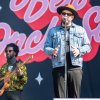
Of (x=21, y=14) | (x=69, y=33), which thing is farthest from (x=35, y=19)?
(x=69, y=33)

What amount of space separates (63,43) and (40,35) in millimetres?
1208

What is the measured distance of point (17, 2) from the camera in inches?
308

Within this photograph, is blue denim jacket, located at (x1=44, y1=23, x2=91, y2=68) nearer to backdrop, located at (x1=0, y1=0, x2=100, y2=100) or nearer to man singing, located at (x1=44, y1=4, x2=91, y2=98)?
man singing, located at (x1=44, y1=4, x2=91, y2=98)

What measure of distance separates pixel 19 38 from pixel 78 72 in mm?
1457

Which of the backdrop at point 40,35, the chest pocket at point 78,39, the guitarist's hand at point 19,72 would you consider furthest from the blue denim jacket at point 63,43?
the backdrop at point 40,35

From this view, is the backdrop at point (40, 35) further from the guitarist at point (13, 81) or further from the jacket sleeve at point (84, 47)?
the jacket sleeve at point (84, 47)

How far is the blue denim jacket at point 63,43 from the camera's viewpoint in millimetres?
6590

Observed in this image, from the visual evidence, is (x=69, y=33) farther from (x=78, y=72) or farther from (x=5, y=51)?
(x=5, y=51)

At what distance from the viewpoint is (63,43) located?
21.7 ft

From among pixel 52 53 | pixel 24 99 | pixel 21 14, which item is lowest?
pixel 24 99

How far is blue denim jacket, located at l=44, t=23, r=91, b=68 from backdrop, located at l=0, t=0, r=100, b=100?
3.39ft

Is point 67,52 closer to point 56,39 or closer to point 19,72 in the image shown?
point 56,39

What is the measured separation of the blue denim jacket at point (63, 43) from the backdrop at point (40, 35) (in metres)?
1.03

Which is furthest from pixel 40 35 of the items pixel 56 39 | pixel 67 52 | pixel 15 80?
pixel 67 52
